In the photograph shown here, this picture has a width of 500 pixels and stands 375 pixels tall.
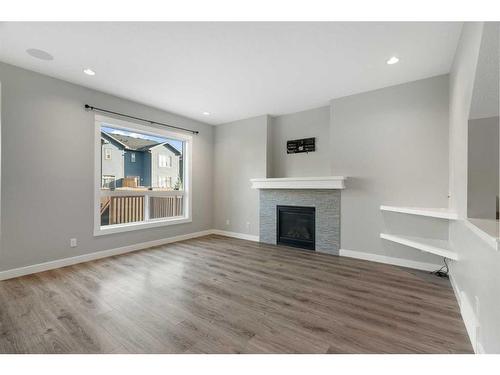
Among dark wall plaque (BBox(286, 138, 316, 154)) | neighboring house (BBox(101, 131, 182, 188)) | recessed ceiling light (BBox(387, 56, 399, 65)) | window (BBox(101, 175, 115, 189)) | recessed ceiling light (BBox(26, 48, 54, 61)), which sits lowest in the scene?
window (BBox(101, 175, 115, 189))

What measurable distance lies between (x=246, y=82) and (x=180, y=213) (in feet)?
10.5

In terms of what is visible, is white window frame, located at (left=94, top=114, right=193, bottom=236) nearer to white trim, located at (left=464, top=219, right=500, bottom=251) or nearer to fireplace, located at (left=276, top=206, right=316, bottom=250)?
fireplace, located at (left=276, top=206, right=316, bottom=250)

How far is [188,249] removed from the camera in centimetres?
416

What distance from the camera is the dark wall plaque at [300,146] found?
447 cm

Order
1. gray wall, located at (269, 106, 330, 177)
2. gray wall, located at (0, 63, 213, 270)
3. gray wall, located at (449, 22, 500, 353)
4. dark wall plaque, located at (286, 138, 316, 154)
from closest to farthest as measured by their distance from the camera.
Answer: gray wall, located at (449, 22, 500, 353), gray wall, located at (0, 63, 213, 270), gray wall, located at (269, 106, 330, 177), dark wall plaque, located at (286, 138, 316, 154)

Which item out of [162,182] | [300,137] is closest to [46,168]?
[162,182]

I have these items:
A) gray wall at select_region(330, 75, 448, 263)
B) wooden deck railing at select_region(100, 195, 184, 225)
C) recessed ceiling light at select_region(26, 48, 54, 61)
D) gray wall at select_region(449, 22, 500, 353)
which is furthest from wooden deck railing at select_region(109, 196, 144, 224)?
gray wall at select_region(449, 22, 500, 353)

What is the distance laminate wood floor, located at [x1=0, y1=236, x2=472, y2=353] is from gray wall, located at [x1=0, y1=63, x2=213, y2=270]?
0.42m

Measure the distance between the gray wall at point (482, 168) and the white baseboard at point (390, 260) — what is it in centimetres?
153

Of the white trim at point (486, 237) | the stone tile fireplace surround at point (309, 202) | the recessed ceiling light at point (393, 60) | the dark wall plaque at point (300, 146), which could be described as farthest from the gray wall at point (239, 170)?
the white trim at point (486, 237)

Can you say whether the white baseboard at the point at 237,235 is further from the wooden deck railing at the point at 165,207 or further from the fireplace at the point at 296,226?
the wooden deck railing at the point at 165,207

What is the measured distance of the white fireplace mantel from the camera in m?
3.75

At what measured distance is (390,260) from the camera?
11.0 feet
